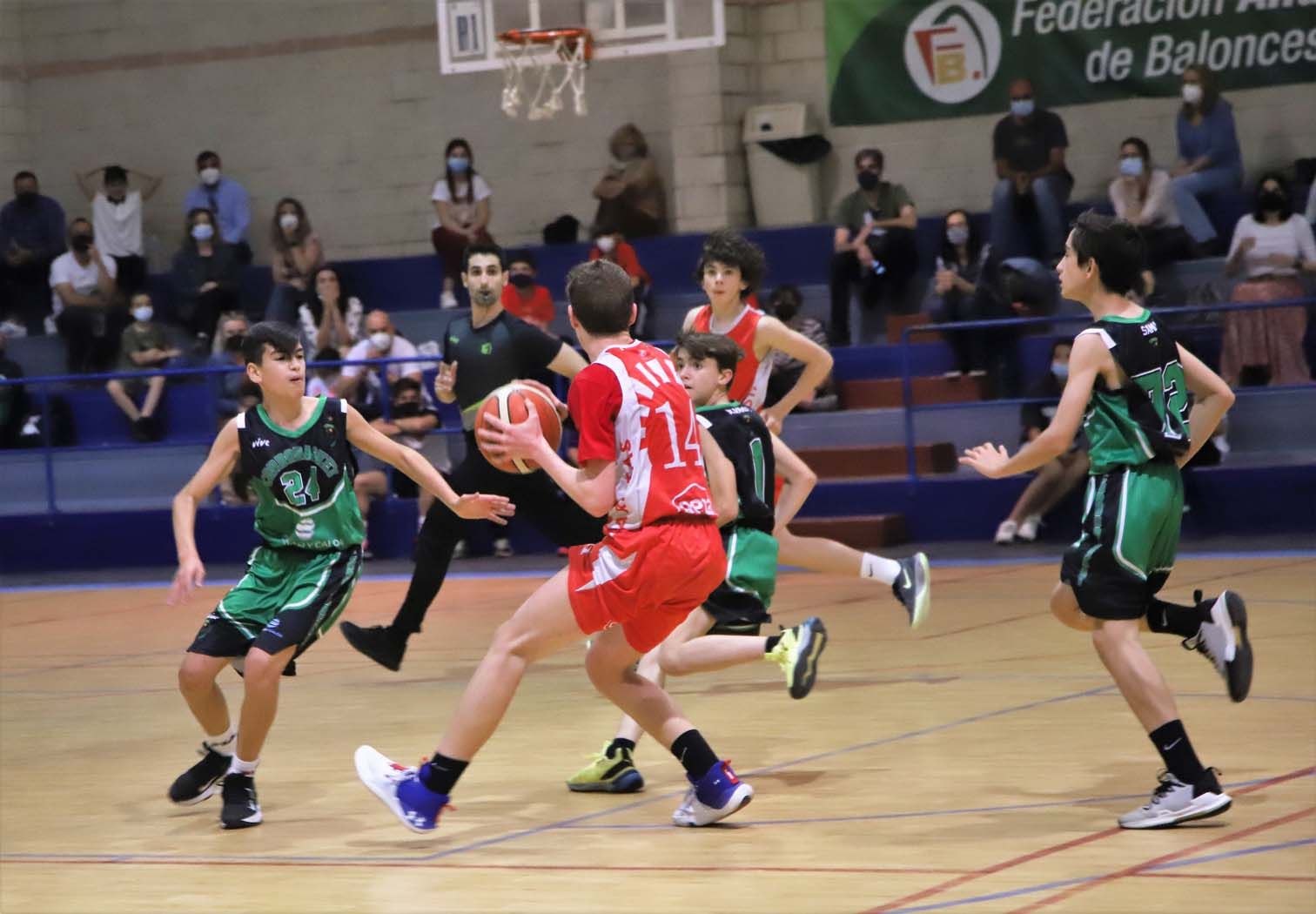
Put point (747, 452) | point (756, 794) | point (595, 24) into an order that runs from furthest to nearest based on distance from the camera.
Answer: point (595, 24) → point (747, 452) → point (756, 794)

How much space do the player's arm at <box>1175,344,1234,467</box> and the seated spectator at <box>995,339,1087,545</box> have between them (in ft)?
21.9

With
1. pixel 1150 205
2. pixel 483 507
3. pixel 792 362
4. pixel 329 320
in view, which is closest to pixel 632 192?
pixel 329 320

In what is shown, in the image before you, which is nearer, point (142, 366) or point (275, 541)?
point (275, 541)

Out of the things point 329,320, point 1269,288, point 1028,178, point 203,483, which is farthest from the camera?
point 329,320

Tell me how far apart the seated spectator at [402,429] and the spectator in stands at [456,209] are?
7.88 ft

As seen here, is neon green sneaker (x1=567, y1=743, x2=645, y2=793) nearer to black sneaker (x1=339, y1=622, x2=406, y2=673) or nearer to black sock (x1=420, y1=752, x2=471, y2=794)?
black sock (x1=420, y1=752, x2=471, y2=794)

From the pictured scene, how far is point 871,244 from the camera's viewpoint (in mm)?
14789

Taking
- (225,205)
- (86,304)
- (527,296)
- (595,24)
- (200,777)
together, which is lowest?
(200,777)

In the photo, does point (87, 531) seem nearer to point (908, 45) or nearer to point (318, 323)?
point (318, 323)

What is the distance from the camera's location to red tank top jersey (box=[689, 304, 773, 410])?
7.24 metres

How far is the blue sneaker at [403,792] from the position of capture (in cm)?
509

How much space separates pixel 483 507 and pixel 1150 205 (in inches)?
372

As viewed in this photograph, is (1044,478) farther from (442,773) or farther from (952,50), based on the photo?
(442,773)

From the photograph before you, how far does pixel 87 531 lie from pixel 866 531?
6256mm
